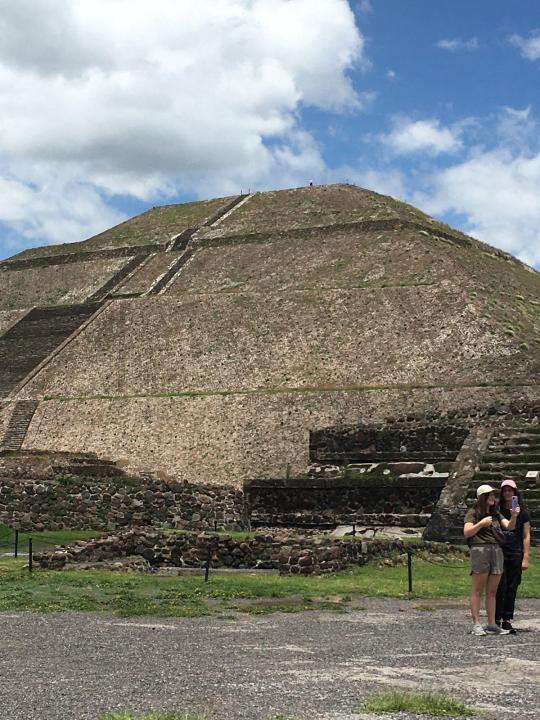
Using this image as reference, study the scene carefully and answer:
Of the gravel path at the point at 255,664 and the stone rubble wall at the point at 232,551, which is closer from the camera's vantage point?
the gravel path at the point at 255,664

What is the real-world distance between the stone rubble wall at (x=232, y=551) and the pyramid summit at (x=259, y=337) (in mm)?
11092

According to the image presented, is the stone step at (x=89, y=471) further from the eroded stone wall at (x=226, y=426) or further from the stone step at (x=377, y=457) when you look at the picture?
the stone step at (x=377, y=457)

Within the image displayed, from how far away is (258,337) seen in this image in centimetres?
4425

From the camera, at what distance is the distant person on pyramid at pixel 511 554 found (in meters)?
10.8

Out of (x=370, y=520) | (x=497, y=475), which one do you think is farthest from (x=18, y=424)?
(x=497, y=475)

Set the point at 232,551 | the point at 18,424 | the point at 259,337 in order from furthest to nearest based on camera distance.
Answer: the point at 259,337
the point at 18,424
the point at 232,551

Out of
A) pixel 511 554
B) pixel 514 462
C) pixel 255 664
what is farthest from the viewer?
pixel 514 462

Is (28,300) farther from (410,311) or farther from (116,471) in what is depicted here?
(116,471)

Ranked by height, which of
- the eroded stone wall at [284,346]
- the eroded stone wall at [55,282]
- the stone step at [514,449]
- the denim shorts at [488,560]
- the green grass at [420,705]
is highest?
the eroded stone wall at [55,282]

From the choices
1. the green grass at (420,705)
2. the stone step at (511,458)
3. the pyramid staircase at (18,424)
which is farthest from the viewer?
the pyramid staircase at (18,424)

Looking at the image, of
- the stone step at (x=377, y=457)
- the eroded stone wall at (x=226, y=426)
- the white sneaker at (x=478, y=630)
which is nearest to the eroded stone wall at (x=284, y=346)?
the eroded stone wall at (x=226, y=426)

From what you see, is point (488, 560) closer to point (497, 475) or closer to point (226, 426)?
point (497, 475)

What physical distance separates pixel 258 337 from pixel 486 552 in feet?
111

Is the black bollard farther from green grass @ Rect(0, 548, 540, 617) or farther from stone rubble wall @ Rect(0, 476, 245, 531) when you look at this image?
stone rubble wall @ Rect(0, 476, 245, 531)
